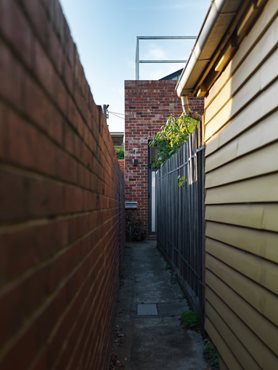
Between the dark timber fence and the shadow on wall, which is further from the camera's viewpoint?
the shadow on wall

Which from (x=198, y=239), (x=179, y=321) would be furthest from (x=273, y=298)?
(x=179, y=321)

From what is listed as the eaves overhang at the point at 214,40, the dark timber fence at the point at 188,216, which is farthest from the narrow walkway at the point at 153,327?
the eaves overhang at the point at 214,40

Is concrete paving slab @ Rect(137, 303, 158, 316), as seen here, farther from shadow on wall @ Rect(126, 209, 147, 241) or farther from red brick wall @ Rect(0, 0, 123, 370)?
shadow on wall @ Rect(126, 209, 147, 241)

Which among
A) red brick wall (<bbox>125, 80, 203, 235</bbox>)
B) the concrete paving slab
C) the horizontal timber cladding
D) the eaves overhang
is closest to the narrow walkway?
the concrete paving slab

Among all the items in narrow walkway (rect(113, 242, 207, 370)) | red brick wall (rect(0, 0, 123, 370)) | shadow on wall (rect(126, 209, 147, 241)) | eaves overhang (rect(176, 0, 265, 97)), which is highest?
eaves overhang (rect(176, 0, 265, 97))

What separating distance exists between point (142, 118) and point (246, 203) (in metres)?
9.24

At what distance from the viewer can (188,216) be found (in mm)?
5641

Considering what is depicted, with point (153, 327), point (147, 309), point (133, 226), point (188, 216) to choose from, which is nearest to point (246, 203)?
point (153, 327)

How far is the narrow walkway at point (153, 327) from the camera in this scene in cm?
380

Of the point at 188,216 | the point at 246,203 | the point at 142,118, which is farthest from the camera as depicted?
the point at 142,118

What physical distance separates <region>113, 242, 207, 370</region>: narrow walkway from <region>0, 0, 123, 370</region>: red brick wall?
2.36 metres

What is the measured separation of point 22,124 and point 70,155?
60 centimetres

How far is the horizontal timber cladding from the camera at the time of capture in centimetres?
225

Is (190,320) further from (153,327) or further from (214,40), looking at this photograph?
(214,40)
